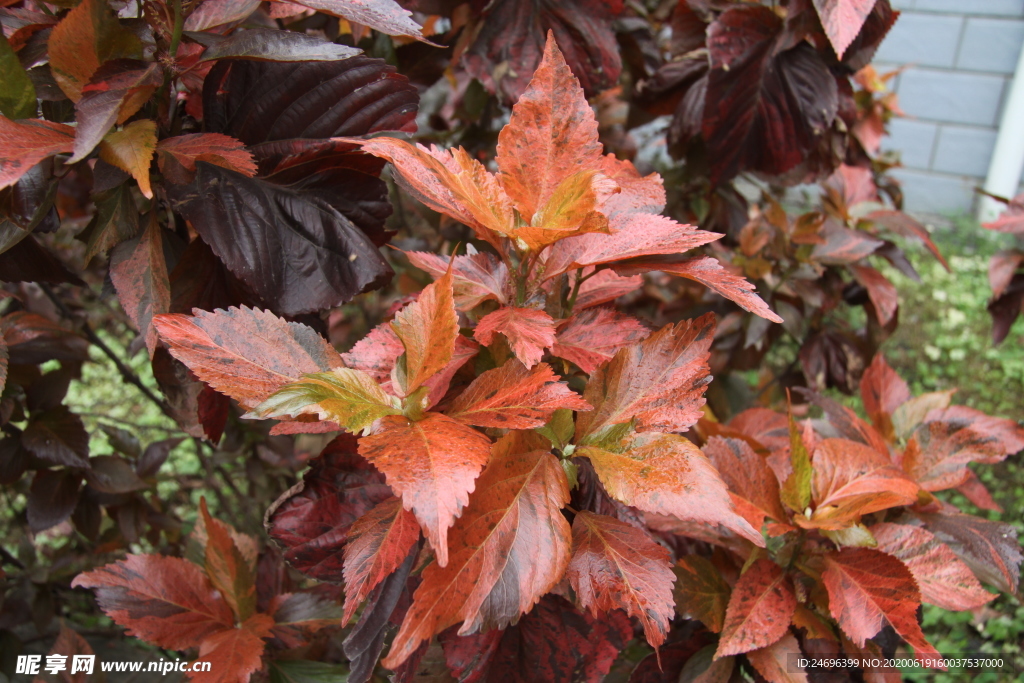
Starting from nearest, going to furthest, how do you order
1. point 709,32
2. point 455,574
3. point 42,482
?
point 455,574
point 42,482
point 709,32

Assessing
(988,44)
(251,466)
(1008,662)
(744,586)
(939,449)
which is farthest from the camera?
(988,44)

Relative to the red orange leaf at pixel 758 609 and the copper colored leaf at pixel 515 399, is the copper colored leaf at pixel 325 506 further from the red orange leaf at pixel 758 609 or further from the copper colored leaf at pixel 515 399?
the red orange leaf at pixel 758 609

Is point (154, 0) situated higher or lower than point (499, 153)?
higher

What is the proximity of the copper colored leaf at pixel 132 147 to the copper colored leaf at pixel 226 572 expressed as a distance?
17.0 inches

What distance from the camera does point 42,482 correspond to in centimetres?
109

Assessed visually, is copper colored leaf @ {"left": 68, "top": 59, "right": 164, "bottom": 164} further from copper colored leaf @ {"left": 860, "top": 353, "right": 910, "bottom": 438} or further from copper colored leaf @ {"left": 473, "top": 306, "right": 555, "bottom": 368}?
copper colored leaf @ {"left": 860, "top": 353, "right": 910, "bottom": 438}

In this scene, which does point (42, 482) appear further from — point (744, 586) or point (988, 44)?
point (988, 44)

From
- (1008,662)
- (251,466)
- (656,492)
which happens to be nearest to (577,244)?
(656,492)

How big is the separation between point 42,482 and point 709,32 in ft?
4.49

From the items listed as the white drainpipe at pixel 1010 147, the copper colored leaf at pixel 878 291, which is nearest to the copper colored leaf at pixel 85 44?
the copper colored leaf at pixel 878 291

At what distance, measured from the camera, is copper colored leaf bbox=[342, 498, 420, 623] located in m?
0.50

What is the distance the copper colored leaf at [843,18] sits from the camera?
1000 millimetres

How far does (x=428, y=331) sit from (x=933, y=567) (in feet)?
2.14

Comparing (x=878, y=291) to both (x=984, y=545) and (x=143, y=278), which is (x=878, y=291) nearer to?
(x=984, y=545)
